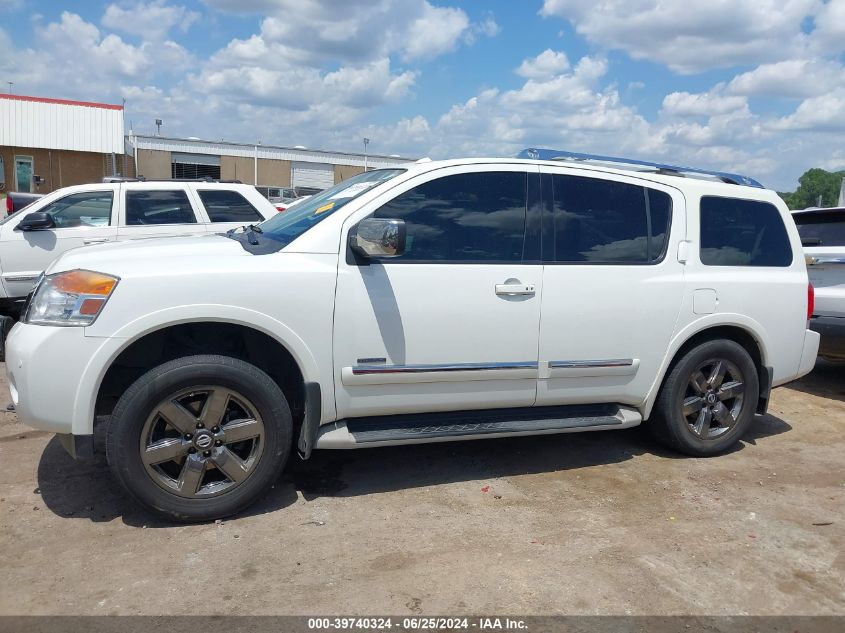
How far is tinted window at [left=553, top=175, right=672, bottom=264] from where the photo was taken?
437 centimetres

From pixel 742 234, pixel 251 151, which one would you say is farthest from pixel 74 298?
pixel 251 151

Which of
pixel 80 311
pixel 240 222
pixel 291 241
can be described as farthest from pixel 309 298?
pixel 240 222

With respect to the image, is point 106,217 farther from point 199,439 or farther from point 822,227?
point 822,227

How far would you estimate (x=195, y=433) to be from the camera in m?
3.63

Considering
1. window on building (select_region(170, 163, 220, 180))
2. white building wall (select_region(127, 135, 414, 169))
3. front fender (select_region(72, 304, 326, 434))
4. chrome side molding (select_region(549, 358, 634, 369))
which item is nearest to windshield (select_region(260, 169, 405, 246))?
front fender (select_region(72, 304, 326, 434))

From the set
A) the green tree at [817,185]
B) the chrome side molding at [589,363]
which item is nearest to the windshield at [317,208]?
the chrome side molding at [589,363]

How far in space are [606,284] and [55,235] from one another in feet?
21.6

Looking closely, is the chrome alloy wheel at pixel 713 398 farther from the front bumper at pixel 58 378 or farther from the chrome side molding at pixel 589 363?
the front bumper at pixel 58 378

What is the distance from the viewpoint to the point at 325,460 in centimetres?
469

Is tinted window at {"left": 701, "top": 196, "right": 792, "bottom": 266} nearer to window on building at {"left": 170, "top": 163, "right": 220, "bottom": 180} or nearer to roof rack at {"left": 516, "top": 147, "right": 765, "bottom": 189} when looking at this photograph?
roof rack at {"left": 516, "top": 147, "right": 765, "bottom": 189}

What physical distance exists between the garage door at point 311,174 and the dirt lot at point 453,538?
42.5 m

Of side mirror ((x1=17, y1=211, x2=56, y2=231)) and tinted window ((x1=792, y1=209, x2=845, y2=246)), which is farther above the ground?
tinted window ((x1=792, y1=209, x2=845, y2=246))

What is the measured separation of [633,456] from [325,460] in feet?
7.14

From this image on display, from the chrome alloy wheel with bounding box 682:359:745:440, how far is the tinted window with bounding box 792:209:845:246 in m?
2.56
